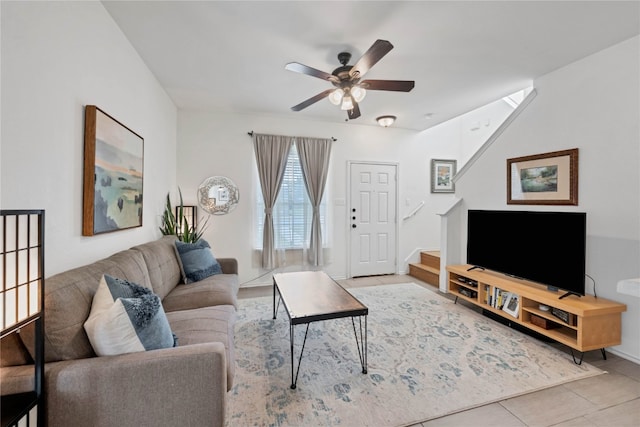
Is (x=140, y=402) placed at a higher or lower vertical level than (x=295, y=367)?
higher

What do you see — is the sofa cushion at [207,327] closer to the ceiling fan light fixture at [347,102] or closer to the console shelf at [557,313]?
the ceiling fan light fixture at [347,102]

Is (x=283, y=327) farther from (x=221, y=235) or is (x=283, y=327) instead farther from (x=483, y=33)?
(x=483, y=33)

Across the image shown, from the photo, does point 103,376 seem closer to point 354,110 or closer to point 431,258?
point 354,110

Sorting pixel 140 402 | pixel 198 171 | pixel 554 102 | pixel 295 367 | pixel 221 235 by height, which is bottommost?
pixel 295 367

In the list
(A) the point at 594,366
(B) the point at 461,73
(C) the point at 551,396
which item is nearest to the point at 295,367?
(C) the point at 551,396

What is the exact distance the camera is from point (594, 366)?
2115 millimetres

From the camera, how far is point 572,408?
1670mm

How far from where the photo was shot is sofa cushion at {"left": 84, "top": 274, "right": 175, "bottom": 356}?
1.18m

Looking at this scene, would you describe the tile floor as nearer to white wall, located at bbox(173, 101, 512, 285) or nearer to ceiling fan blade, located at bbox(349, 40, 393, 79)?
ceiling fan blade, located at bbox(349, 40, 393, 79)

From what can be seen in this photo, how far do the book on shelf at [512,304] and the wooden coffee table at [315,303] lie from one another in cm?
155

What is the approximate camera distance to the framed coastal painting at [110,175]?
5.62 ft

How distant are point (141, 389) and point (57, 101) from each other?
1.51 meters

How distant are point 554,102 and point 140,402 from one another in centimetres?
400

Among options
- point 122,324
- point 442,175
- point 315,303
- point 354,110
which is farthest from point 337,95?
point 442,175
